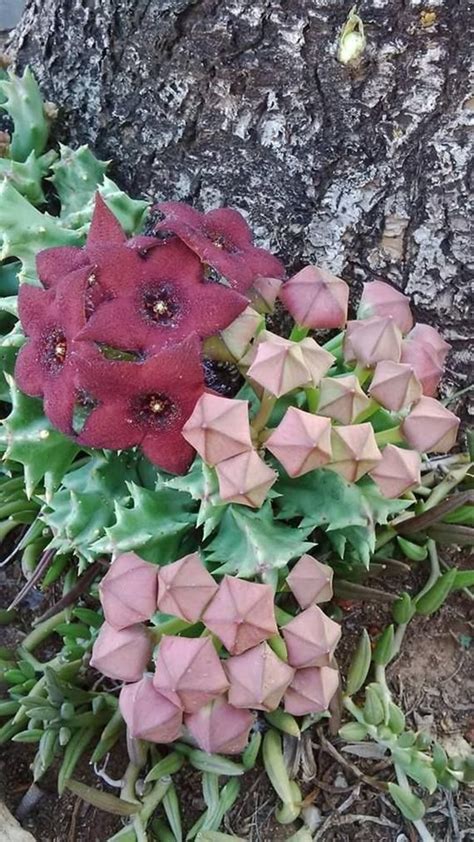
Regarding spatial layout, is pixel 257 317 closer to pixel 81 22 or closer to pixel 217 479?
pixel 217 479

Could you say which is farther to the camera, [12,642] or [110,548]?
[12,642]

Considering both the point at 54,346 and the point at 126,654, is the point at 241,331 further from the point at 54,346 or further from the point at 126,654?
the point at 126,654

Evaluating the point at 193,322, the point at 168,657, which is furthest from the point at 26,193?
the point at 168,657

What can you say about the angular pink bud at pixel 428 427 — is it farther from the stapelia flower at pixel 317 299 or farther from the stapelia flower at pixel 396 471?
the stapelia flower at pixel 317 299

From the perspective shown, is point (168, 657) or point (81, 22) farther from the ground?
point (81, 22)

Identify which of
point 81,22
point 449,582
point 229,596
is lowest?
point 449,582

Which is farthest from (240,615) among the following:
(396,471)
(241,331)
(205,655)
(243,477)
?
(241,331)

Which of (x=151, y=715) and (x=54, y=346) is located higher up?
(x=54, y=346)
